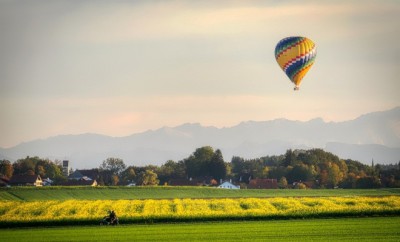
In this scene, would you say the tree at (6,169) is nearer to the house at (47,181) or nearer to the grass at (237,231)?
the house at (47,181)

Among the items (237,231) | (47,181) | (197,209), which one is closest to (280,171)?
(47,181)

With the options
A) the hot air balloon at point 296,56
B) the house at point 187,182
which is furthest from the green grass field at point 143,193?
the house at point 187,182

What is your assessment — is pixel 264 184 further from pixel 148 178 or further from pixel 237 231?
pixel 237 231

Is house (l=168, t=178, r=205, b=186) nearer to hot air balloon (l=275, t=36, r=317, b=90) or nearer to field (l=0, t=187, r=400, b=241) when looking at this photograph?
hot air balloon (l=275, t=36, r=317, b=90)

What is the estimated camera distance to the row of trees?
15458 cm

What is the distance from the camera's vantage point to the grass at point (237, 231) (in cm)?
4559

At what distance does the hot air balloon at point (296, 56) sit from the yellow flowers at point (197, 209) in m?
13.8

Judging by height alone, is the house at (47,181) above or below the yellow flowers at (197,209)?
above

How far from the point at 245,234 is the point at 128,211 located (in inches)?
864

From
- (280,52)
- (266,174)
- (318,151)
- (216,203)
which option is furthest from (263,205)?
(318,151)

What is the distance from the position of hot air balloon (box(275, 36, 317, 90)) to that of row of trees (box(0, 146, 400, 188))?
195 feet

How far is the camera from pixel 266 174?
558 ft

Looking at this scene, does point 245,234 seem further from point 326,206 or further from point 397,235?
point 326,206

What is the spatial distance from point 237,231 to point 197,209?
19.2 meters
